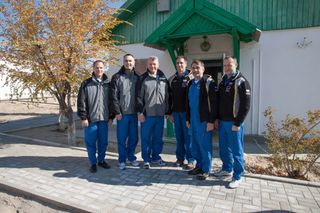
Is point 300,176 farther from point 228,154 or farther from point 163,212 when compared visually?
point 163,212

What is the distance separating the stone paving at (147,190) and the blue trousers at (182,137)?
0.95 ft

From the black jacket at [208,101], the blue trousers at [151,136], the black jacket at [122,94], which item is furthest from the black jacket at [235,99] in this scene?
the black jacket at [122,94]

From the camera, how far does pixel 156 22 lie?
8781 millimetres

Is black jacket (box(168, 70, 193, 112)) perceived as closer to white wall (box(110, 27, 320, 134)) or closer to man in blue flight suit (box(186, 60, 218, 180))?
man in blue flight suit (box(186, 60, 218, 180))

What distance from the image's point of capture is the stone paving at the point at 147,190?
11.6 feet

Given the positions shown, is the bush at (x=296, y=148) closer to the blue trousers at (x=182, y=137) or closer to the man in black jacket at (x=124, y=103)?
the blue trousers at (x=182, y=137)

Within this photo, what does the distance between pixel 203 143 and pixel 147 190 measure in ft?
3.83

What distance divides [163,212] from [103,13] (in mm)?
5388

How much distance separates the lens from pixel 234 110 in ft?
12.9

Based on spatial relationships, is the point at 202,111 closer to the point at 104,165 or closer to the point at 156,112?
the point at 156,112

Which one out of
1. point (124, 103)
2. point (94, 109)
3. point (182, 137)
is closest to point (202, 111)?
point (182, 137)

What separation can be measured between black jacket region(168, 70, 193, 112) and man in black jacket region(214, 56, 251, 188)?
76cm

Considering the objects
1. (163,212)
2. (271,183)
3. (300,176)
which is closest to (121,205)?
(163,212)

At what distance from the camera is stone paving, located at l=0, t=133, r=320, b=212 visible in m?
3.52
